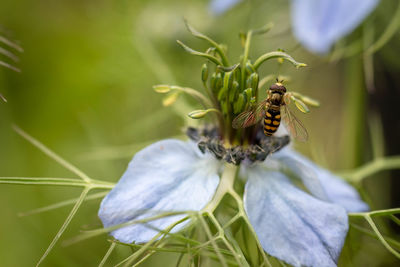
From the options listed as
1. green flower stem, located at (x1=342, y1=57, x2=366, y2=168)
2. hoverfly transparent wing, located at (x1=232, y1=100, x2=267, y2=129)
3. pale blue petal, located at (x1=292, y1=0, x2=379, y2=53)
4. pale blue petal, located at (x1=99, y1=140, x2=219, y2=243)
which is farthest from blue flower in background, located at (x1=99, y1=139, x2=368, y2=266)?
green flower stem, located at (x1=342, y1=57, x2=366, y2=168)

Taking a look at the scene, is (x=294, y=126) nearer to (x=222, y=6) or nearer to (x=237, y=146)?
(x=237, y=146)

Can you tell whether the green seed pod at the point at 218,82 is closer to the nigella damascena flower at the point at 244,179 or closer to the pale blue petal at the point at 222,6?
the nigella damascena flower at the point at 244,179

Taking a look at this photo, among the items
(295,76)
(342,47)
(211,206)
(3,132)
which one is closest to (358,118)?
(342,47)

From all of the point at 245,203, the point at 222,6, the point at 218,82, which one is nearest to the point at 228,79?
the point at 218,82

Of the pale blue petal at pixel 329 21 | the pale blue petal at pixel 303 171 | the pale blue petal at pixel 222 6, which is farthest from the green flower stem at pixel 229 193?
the pale blue petal at pixel 222 6

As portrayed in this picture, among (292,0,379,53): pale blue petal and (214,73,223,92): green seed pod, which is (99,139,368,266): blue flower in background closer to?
(214,73,223,92): green seed pod

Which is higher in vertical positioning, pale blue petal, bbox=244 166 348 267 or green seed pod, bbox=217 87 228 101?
green seed pod, bbox=217 87 228 101
